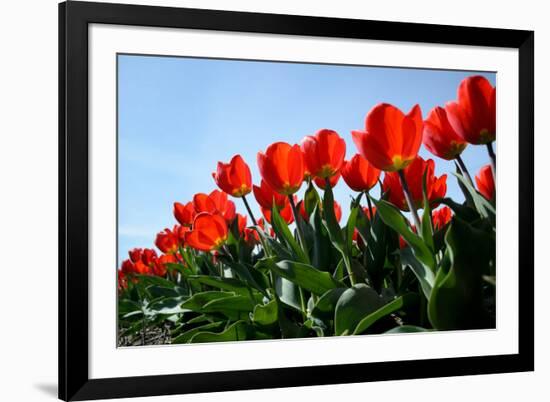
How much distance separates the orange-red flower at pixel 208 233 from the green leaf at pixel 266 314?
0.46 ft

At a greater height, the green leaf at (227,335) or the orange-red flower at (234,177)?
the orange-red flower at (234,177)

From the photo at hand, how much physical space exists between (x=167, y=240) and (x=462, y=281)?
581 mm

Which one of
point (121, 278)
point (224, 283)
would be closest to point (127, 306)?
point (121, 278)

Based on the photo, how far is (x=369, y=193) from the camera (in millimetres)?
1659

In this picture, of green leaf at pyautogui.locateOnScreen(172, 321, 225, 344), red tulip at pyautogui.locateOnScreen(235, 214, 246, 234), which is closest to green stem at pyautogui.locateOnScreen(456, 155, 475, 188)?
red tulip at pyautogui.locateOnScreen(235, 214, 246, 234)

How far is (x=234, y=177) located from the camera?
1574 millimetres

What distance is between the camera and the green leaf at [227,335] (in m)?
1.55

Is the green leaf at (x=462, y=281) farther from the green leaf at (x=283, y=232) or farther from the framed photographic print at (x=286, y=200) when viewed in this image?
the green leaf at (x=283, y=232)

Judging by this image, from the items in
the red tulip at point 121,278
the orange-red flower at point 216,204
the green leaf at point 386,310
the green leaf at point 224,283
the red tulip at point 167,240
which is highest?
the orange-red flower at point 216,204

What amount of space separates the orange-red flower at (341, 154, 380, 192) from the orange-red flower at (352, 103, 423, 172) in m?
0.01

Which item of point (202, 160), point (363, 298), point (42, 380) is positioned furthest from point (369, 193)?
point (42, 380)

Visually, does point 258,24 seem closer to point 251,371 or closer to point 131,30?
point 131,30

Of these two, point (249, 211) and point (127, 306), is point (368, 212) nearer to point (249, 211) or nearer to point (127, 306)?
point (249, 211)

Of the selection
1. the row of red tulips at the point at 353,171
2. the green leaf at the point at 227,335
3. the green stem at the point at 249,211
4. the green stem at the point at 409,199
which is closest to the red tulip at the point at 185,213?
the row of red tulips at the point at 353,171
